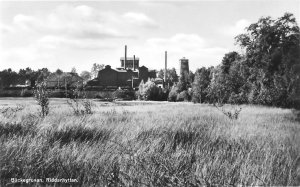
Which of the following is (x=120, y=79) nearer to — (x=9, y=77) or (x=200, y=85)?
(x=9, y=77)

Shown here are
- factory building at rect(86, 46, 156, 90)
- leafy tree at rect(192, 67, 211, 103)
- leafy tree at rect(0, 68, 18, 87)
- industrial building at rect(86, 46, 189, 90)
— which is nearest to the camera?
leafy tree at rect(192, 67, 211, 103)

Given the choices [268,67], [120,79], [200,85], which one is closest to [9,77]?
[120,79]

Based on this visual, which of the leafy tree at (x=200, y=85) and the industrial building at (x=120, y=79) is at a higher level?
the industrial building at (x=120, y=79)

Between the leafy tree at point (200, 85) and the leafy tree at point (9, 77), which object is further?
the leafy tree at point (9, 77)

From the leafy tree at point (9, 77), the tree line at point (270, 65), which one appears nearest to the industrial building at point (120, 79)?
the leafy tree at point (9, 77)

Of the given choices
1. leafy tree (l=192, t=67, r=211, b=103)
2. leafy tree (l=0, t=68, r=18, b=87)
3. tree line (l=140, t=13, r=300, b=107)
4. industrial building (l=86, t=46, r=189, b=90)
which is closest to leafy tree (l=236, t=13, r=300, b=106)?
tree line (l=140, t=13, r=300, b=107)

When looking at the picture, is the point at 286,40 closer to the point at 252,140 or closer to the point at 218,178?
the point at 252,140

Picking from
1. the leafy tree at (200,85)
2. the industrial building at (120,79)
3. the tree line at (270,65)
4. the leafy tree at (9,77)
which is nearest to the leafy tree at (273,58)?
the tree line at (270,65)

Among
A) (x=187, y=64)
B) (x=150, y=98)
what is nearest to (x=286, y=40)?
(x=150, y=98)

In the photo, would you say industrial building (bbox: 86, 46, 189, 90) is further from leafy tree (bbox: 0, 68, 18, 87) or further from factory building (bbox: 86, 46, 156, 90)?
leafy tree (bbox: 0, 68, 18, 87)

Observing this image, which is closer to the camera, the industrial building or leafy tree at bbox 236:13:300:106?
leafy tree at bbox 236:13:300:106

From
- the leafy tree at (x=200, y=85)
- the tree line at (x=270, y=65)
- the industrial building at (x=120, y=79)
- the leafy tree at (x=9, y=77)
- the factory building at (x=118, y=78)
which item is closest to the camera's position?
the tree line at (x=270, y=65)

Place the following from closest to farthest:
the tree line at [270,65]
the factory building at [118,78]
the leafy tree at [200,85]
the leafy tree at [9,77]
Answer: the tree line at [270,65]
the leafy tree at [200,85]
the leafy tree at [9,77]
the factory building at [118,78]

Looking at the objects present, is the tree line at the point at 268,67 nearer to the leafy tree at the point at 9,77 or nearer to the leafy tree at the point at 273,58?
the leafy tree at the point at 273,58
